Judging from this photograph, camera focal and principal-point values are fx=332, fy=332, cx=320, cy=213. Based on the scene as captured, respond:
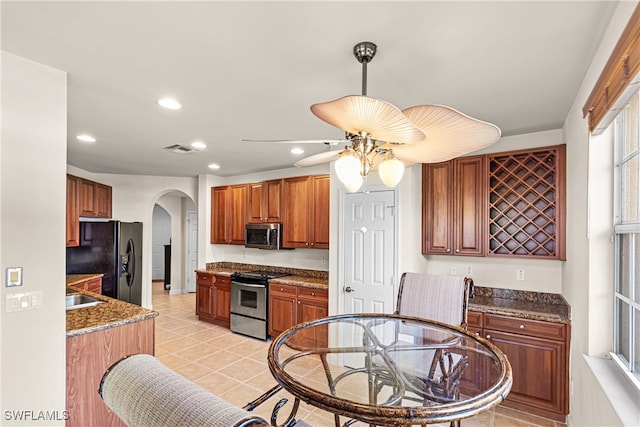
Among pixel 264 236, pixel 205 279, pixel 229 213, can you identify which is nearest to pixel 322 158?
pixel 264 236

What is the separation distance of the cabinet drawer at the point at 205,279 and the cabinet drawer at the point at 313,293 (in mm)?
1743

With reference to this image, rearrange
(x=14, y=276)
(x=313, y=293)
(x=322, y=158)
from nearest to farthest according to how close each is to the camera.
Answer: (x=14, y=276) < (x=322, y=158) < (x=313, y=293)

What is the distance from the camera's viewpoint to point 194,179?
621 centimetres

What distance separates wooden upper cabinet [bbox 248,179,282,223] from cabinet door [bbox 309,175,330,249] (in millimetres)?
622

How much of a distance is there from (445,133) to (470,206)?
2001mm

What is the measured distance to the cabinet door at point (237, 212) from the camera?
5.34 m

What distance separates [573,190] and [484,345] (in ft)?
4.91

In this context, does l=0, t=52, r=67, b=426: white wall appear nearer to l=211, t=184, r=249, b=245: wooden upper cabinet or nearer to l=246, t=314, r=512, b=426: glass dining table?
l=246, t=314, r=512, b=426: glass dining table

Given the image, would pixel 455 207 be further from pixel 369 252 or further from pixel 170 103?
pixel 170 103

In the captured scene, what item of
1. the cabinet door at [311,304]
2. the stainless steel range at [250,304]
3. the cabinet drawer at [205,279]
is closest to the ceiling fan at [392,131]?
the cabinet door at [311,304]

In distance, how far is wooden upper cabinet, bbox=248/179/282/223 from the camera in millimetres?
4910

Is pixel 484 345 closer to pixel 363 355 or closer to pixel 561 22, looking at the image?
pixel 363 355

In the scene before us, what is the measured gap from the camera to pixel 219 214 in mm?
5680

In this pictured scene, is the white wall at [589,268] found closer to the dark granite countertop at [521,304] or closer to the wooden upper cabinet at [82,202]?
the dark granite countertop at [521,304]
